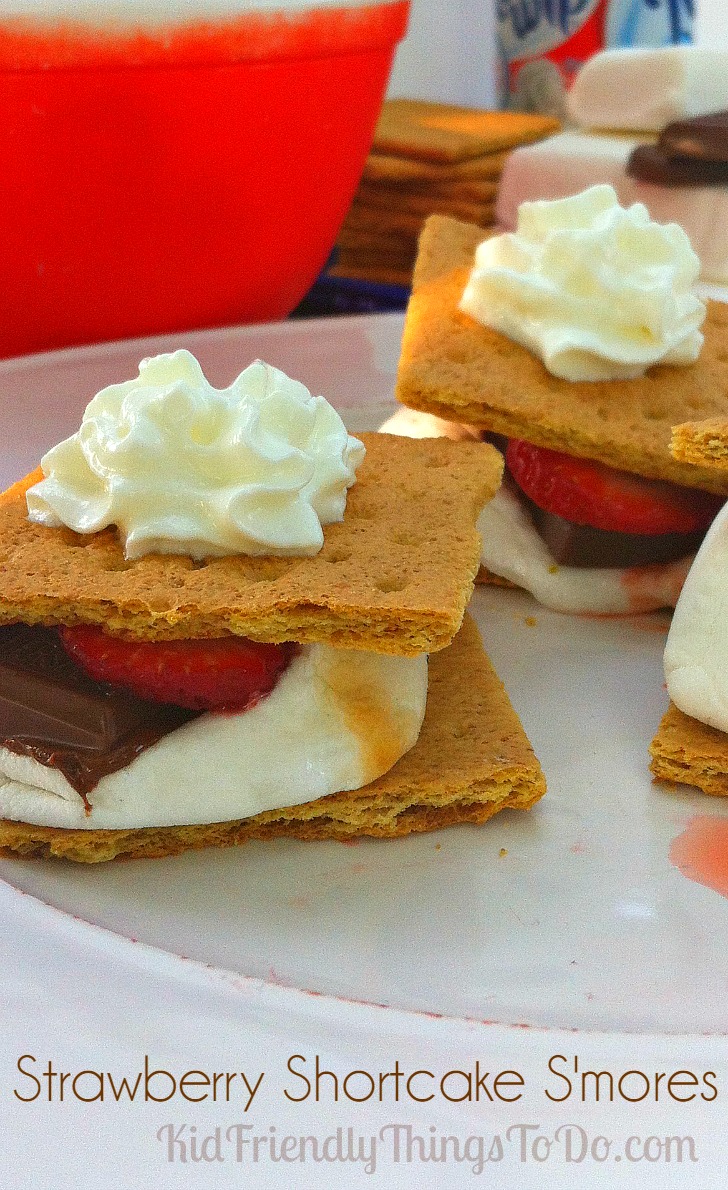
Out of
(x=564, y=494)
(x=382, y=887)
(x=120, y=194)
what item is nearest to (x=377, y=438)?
(x=564, y=494)

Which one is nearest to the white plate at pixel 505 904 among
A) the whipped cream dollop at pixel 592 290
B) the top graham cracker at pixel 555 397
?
the top graham cracker at pixel 555 397

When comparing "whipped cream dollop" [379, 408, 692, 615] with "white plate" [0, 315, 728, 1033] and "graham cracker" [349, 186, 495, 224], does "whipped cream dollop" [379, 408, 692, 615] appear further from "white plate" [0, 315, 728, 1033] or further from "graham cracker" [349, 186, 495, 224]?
"graham cracker" [349, 186, 495, 224]

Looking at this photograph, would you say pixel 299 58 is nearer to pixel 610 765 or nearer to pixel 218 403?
pixel 218 403

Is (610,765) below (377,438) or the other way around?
below

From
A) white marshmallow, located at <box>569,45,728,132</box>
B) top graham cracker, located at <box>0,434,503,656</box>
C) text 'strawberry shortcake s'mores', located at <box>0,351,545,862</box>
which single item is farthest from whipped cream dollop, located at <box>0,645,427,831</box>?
white marshmallow, located at <box>569,45,728,132</box>

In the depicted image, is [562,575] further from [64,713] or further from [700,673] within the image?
[64,713]

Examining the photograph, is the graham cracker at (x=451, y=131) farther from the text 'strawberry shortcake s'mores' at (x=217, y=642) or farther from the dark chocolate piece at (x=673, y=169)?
the text 'strawberry shortcake s'mores' at (x=217, y=642)

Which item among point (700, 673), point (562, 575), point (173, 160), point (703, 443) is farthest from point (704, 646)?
point (173, 160)
